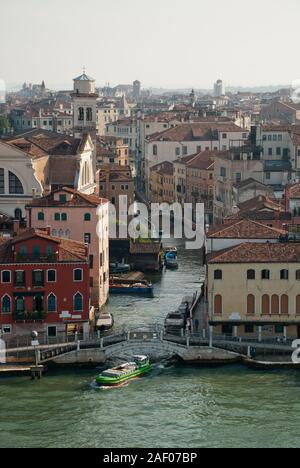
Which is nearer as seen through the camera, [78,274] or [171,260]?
[78,274]

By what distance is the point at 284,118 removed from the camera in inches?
2662

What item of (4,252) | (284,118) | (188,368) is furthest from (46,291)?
(284,118)

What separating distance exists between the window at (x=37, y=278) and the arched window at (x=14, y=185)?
7378mm

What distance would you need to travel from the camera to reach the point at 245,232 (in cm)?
2459

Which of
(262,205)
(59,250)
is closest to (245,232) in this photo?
(59,250)

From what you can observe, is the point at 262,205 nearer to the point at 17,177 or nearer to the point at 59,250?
the point at 17,177

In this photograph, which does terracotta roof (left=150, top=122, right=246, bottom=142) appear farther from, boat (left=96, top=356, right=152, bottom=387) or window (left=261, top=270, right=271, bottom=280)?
boat (left=96, top=356, right=152, bottom=387)

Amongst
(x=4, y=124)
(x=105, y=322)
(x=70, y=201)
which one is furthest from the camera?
(x=4, y=124)

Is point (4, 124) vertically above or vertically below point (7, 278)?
above

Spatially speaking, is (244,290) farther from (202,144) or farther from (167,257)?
(202,144)

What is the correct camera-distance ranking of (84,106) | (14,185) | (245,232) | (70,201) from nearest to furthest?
(245,232) < (70,201) < (14,185) < (84,106)

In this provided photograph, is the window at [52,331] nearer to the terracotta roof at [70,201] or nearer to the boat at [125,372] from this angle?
the boat at [125,372]

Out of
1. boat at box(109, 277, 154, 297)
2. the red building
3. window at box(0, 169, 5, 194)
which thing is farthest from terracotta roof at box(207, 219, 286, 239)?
window at box(0, 169, 5, 194)

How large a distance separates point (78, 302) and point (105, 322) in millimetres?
1584
